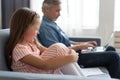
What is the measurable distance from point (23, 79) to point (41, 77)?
0.10 meters

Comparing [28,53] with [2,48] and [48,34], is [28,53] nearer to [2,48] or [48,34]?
[2,48]

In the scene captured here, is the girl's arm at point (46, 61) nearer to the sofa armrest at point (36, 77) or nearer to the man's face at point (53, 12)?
the sofa armrest at point (36, 77)

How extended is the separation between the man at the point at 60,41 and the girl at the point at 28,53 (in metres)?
0.43

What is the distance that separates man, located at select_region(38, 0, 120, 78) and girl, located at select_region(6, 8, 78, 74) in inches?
16.9

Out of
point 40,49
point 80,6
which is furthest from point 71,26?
point 40,49

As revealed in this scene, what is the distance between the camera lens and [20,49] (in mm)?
1569

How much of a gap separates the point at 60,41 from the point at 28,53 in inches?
29.7

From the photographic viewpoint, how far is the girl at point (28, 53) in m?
1.54

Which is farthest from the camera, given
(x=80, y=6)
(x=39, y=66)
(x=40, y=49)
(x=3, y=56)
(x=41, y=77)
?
(x=80, y=6)

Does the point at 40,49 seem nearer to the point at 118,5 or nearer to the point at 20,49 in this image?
the point at 20,49

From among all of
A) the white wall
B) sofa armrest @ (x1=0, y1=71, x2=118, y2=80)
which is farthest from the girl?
the white wall

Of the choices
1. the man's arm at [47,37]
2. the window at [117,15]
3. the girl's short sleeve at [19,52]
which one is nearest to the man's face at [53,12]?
the man's arm at [47,37]

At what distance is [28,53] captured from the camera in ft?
5.06

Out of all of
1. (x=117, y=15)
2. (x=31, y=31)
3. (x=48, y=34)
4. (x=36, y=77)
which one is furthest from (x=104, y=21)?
(x=36, y=77)
